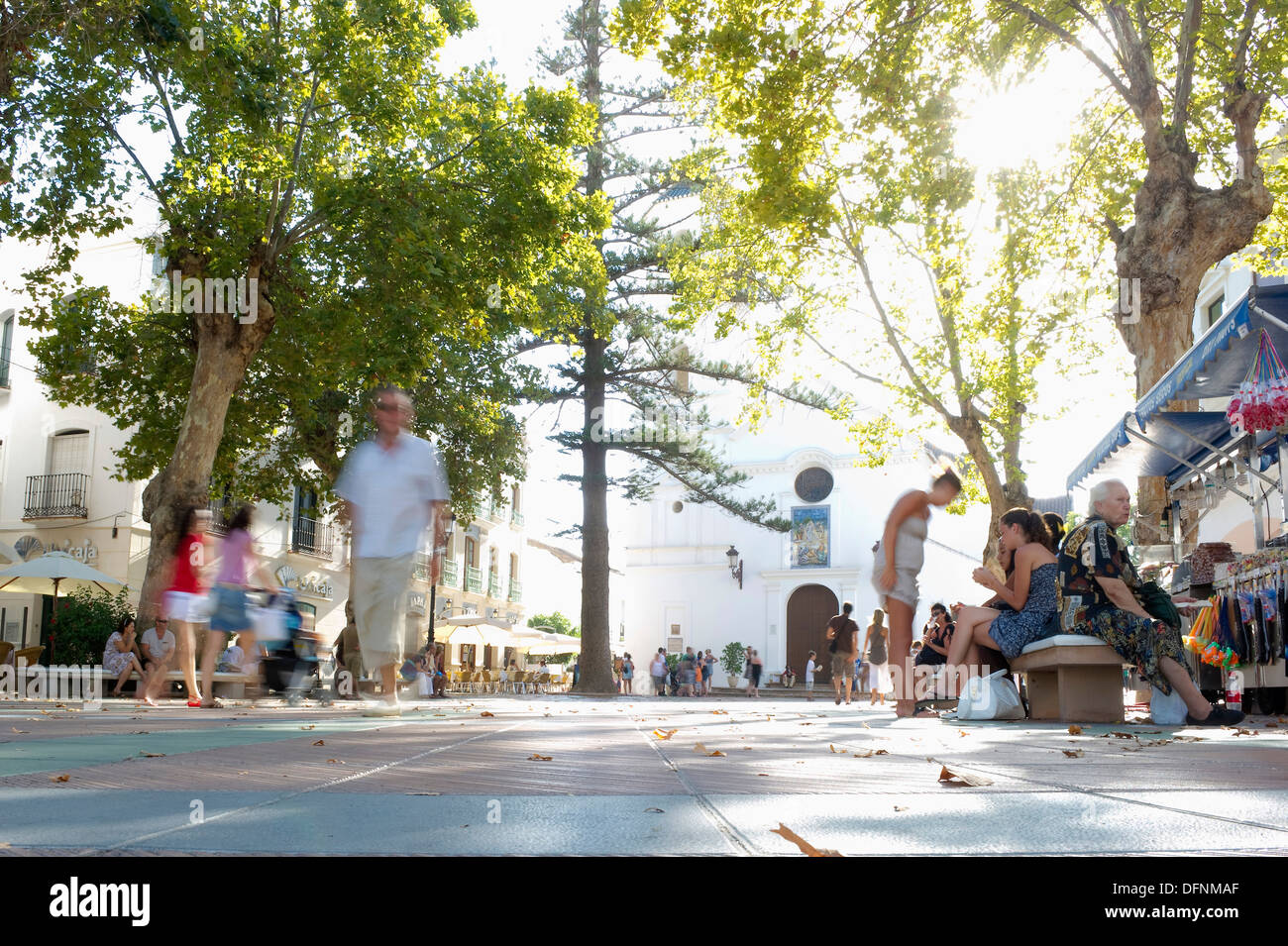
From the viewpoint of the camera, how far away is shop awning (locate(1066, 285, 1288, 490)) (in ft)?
26.8

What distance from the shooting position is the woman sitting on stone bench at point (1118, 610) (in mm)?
6648

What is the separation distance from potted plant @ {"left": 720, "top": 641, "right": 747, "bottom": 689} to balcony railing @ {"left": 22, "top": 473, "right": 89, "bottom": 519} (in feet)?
79.2

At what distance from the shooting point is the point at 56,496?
24.9 m

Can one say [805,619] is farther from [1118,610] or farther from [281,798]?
[281,798]

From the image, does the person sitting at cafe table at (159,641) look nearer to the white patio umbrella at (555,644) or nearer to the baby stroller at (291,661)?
the baby stroller at (291,661)

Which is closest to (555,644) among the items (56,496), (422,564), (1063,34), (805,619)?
(805,619)

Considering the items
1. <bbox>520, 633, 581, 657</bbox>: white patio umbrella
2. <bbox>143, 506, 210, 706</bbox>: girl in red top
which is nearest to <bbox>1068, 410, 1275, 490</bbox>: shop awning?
<bbox>143, 506, 210, 706</bbox>: girl in red top

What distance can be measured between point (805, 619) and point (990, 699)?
113 ft

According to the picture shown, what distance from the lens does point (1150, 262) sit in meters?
12.6

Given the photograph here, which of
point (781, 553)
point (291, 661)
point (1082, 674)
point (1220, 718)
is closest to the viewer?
point (1220, 718)

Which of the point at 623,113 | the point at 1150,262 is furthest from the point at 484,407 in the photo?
the point at 1150,262

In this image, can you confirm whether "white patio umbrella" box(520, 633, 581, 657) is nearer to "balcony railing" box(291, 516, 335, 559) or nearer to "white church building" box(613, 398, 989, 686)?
"white church building" box(613, 398, 989, 686)

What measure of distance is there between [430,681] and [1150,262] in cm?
1594
